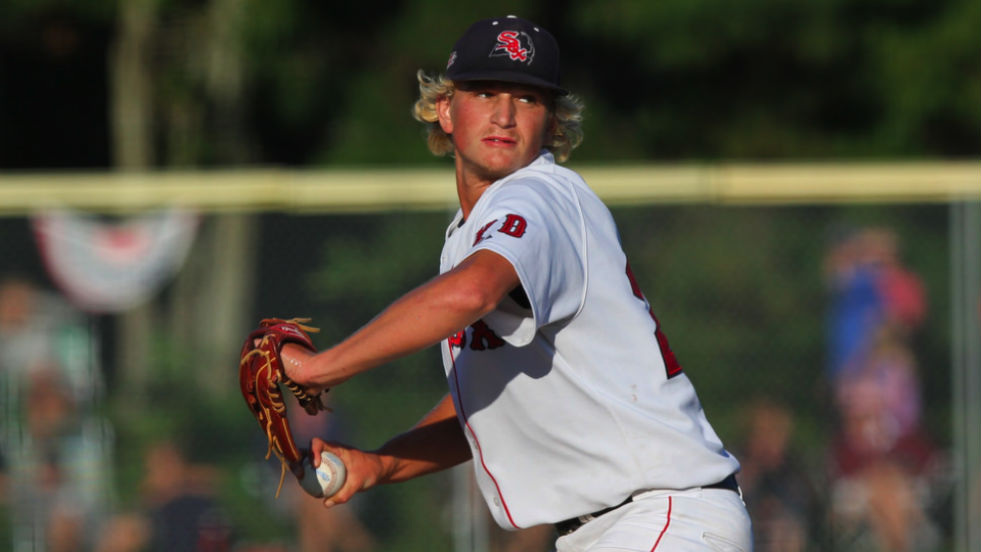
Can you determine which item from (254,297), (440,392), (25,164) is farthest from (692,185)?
(25,164)

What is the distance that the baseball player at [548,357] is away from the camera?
9.58 ft

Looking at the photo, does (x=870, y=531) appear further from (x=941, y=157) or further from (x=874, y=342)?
(x=941, y=157)

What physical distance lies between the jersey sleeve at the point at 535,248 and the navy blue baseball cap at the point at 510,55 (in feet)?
1.10

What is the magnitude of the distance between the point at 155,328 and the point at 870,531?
4336 mm

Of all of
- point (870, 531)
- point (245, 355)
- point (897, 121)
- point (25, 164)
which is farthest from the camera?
point (25, 164)

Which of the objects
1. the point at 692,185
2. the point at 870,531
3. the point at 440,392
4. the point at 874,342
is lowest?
the point at 870,531

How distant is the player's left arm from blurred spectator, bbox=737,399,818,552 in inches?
202

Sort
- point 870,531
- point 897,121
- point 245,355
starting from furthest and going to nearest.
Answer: point 897,121, point 870,531, point 245,355

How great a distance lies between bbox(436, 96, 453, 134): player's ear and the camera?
12.3 ft

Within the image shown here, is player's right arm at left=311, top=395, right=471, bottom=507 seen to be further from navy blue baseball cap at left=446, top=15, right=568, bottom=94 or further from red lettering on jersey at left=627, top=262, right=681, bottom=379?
navy blue baseball cap at left=446, top=15, right=568, bottom=94

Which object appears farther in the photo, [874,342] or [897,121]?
[897,121]

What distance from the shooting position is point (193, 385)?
7.87 m

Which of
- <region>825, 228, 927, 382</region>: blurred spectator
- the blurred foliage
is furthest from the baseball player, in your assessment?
the blurred foliage

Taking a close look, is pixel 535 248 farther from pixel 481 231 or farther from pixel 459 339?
Answer: pixel 459 339
